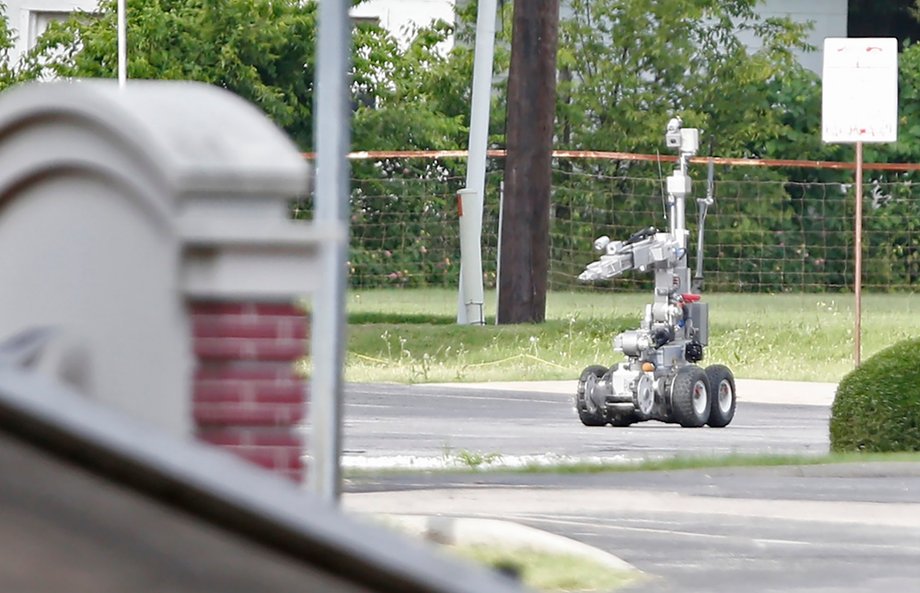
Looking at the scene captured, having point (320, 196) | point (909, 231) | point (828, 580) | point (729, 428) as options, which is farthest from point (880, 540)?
point (909, 231)

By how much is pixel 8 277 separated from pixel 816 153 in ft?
106

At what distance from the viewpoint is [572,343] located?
75.0 ft

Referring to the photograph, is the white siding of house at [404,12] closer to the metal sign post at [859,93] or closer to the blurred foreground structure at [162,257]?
the metal sign post at [859,93]

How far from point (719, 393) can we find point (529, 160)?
8938 millimetres

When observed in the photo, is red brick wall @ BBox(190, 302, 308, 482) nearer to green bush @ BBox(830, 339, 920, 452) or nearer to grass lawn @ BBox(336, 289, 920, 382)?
green bush @ BBox(830, 339, 920, 452)

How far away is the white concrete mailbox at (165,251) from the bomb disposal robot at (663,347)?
9.52 metres

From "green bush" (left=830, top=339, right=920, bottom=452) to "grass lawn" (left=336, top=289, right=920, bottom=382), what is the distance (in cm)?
826

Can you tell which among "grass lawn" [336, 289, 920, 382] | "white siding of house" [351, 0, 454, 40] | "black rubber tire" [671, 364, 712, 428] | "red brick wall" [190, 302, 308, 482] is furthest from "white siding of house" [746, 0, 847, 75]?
"red brick wall" [190, 302, 308, 482]

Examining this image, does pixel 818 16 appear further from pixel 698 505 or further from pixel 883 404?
pixel 698 505

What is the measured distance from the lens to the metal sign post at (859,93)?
59.2 feet

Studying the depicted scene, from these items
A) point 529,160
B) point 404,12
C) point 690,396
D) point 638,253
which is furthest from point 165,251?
point 404,12

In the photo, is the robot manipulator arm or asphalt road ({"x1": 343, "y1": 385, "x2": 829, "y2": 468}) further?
the robot manipulator arm

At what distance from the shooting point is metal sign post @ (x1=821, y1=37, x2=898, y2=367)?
18047 mm

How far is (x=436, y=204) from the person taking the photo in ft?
87.9
